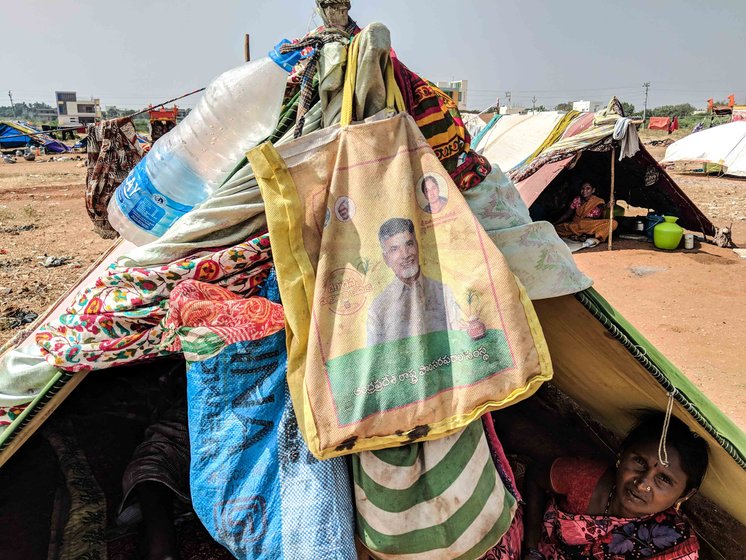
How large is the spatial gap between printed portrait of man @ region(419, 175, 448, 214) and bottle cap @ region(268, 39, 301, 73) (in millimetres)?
752

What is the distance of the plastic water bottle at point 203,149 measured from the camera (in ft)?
6.53

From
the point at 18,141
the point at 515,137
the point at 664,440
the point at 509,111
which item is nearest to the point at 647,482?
the point at 664,440

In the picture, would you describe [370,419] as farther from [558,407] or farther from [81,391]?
[558,407]

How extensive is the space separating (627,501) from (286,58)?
212 cm

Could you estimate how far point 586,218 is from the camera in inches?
320


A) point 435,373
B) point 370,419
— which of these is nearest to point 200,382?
point 370,419

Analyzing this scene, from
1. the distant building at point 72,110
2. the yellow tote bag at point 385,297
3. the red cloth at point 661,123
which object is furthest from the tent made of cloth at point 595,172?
the distant building at point 72,110

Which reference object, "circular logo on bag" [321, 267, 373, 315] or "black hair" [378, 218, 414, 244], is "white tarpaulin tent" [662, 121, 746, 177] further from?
"circular logo on bag" [321, 267, 373, 315]

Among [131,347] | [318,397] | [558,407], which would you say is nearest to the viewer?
Result: [318,397]

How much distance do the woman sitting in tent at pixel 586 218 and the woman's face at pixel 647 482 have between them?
640cm

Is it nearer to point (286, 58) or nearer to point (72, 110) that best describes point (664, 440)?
point (286, 58)

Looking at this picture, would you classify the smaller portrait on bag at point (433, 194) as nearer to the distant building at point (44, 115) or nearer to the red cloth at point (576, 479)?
the red cloth at point (576, 479)

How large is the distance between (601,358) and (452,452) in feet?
3.25

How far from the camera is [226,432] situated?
4.91 feet
